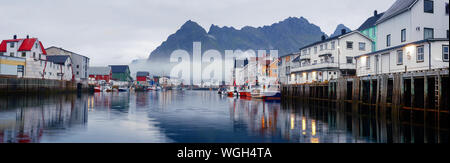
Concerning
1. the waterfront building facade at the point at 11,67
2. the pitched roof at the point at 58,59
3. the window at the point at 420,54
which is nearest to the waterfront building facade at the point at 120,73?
the pitched roof at the point at 58,59

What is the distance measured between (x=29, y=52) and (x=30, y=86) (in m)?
19.3

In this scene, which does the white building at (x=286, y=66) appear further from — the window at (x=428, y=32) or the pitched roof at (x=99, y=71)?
the pitched roof at (x=99, y=71)

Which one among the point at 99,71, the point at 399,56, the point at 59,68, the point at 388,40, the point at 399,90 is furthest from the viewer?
the point at 99,71

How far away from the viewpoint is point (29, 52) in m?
82.9

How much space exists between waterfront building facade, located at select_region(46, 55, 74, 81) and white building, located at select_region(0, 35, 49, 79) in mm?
2845

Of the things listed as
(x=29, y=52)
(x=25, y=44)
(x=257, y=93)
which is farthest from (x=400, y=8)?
(x=25, y=44)

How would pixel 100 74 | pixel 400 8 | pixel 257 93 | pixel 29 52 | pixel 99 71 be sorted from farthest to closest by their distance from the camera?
pixel 99 71 < pixel 100 74 < pixel 29 52 < pixel 257 93 < pixel 400 8

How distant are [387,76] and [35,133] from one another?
32.3 meters

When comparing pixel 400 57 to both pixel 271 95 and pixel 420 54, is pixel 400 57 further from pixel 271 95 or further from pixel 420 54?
pixel 271 95

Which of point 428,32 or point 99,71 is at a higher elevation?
point 428,32

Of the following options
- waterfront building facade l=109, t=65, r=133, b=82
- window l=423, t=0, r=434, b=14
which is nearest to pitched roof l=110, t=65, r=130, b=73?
waterfront building facade l=109, t=65, r=133, b=82

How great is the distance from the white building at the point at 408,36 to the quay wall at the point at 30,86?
64.8 meters

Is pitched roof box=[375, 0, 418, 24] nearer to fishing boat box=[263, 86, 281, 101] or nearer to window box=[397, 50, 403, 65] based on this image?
window box=[397, 50, 403, 65]
